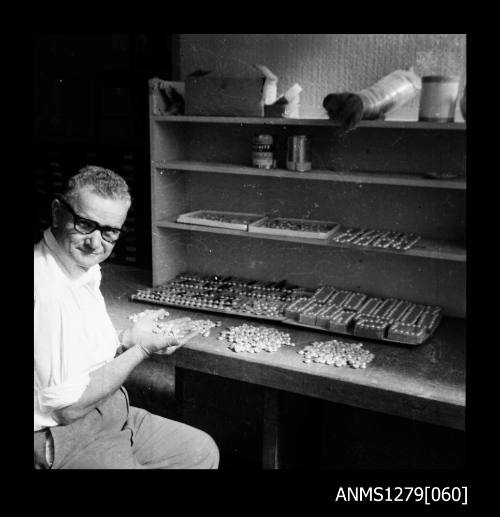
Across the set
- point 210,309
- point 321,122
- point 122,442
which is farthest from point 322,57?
point 122,442

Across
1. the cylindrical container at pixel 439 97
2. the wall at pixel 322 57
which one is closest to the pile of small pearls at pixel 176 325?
the wall at pixel 322 57

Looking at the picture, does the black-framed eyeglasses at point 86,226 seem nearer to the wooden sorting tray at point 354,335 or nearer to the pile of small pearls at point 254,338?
the pile of small pearls at point 254,338

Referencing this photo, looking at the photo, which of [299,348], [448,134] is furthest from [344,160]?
[299,348]

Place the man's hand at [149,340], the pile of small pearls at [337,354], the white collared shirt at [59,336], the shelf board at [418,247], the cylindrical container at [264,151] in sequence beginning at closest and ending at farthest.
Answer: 1. the white collared shirt at [59,336]
2. the man's hand at [149,340]
3. the pile of small pearls at [337,354]
4. the shelf board at [418,247]
5. the cylindrical container at [264,151]

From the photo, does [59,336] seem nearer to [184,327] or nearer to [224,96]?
[184,327]

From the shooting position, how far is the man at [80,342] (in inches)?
73.1

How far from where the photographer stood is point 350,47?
3.18m

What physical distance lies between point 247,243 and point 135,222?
790 millimetres

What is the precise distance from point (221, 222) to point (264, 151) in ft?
1.48

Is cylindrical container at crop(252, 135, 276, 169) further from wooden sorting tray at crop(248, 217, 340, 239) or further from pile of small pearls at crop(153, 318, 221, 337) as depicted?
pile of small pearls at crop(153, 318, 221, 337)

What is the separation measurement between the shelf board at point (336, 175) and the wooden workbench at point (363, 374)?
74 centimetres

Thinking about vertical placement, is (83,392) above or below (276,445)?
above

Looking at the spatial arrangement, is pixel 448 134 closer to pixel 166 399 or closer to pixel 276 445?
pixel 276 445

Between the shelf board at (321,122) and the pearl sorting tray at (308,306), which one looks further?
the pearl sorting tray at (308,306)
